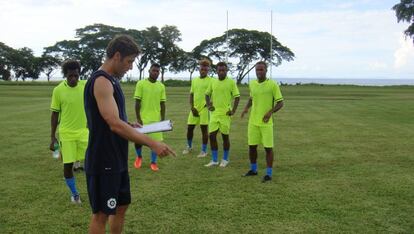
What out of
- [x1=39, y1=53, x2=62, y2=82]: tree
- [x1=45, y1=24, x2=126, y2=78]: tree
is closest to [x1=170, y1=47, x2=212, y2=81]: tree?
[x1=45, y1=24, x2=126, y2=78]: tree

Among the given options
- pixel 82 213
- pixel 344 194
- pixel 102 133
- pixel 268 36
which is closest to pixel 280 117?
pixel 344 194

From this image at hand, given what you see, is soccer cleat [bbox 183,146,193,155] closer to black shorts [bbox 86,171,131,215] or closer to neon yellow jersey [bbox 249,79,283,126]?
neon yellow jersey [bbox 249,79,283,126]

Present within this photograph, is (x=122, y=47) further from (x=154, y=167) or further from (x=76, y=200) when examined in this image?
(x=154, y=167)

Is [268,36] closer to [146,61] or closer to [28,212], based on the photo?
[146,61]

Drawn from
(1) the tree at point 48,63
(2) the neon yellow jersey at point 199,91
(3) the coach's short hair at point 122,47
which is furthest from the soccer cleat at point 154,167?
(1) the tree at point 48,63

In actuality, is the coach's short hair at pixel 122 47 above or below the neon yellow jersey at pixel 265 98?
above

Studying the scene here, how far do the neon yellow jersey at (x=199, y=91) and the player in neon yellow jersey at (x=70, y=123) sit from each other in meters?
4.20

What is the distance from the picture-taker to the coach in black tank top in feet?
11.9

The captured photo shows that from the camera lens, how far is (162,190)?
24.8ft

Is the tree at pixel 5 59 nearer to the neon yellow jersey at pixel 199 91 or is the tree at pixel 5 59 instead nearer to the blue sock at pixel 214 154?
the neon yellow jersey at pixel 199 91

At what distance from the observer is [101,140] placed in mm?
3846

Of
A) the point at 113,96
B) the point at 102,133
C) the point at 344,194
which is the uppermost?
the point at 113,96

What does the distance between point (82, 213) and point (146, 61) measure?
7696cm

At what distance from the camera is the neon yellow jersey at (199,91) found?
10711 millimetres
